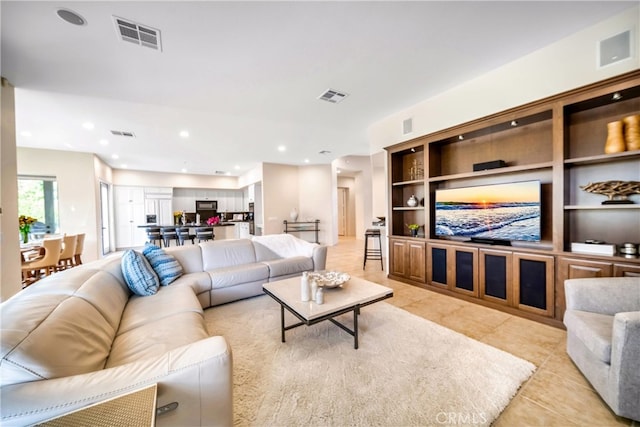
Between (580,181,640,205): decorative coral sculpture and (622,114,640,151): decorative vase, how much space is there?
1.04 feet

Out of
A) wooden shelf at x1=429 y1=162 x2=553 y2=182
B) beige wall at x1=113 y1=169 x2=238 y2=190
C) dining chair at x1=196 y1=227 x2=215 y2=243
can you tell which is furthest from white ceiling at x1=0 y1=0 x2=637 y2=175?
beige wall at x1=113 y1=169 x2=238 y2=190

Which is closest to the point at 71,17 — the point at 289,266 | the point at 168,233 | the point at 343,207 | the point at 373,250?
the point at 289,266

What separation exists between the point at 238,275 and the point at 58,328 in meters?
2.06

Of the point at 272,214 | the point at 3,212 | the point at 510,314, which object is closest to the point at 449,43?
the point at 510,314

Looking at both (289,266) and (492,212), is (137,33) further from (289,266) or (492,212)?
(492,212)

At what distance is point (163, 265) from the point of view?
276 cm

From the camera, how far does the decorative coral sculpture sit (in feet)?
7.00

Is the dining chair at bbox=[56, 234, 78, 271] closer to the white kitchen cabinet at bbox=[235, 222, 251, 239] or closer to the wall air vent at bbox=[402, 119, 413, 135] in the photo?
the white kitchen cabinet at bbox=[235, 222, 251, 239]

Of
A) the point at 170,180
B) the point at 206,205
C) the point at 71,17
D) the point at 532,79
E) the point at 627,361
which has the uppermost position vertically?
the point at 71,17

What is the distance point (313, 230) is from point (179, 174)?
19.3 feet

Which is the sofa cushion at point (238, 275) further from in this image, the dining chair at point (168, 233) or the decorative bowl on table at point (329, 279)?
the dining chair at point (168, 233)

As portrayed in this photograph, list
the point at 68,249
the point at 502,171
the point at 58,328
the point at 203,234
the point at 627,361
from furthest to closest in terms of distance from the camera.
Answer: the point at 203,234
the point at 68,249
the point at 502,171
the point at 627,361
the point at 58,328

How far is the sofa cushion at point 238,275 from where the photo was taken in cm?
303

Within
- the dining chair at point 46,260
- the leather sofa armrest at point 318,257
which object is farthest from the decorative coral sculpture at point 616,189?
the dining chair at point 46,260
